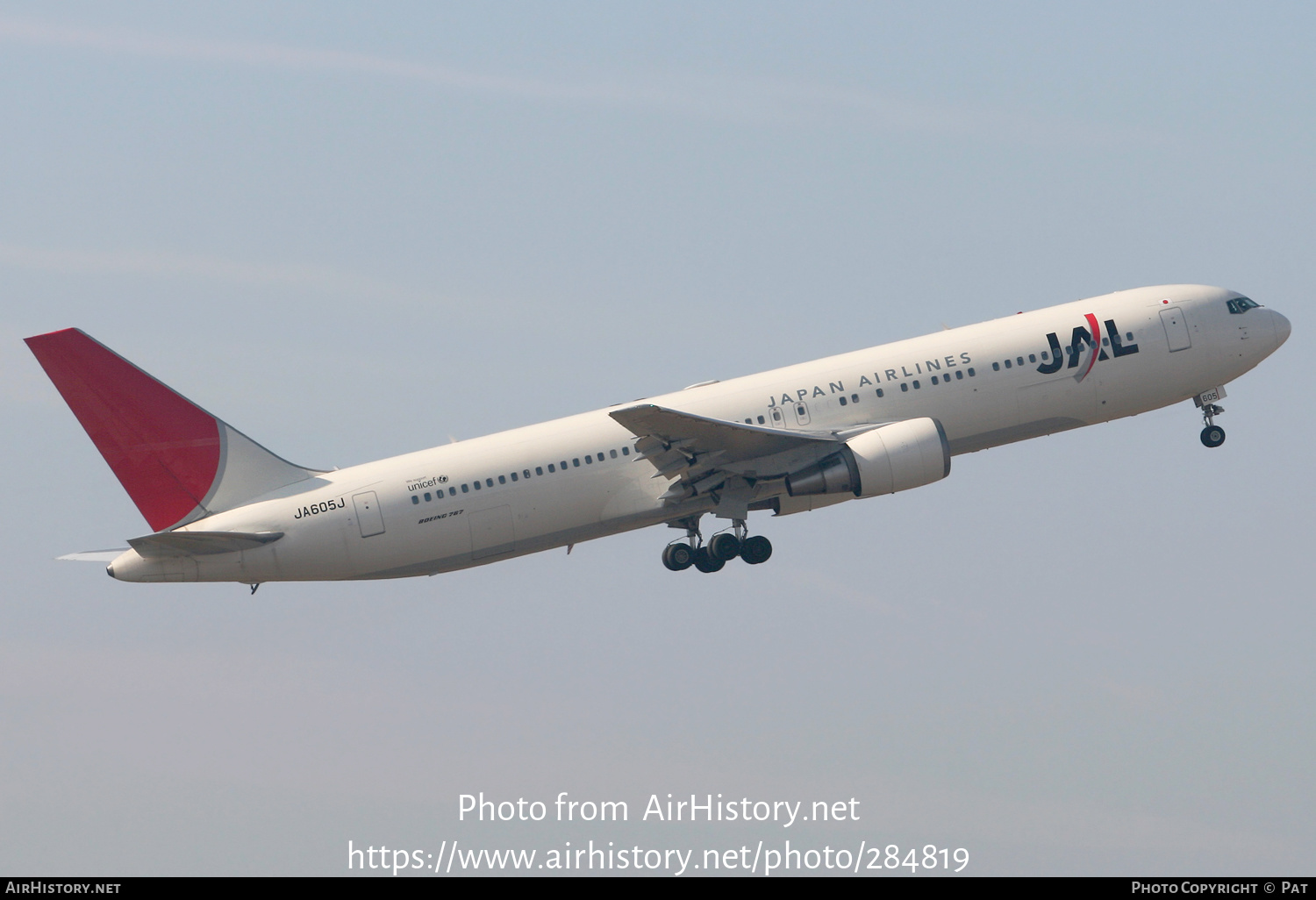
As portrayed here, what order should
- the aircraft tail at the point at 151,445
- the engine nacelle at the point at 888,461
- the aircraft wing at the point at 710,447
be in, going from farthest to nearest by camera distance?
the aircraft tail at the point at 151,445 < the engine nacelle at the point at 888,461 < the aircraft wing at the point at 710,447

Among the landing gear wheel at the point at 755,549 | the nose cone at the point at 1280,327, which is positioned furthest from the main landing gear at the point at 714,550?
the nose cone at the point at 1280,327

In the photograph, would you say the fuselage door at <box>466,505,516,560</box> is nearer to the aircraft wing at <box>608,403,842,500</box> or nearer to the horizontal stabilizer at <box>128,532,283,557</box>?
the aircraft wing at <box>608,403,842,500</box>

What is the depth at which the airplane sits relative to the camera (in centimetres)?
4100

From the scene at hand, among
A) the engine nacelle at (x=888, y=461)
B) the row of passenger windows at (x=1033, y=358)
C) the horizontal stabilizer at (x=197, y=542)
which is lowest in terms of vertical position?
the horizontal stabilizer at (x=197, y=542)

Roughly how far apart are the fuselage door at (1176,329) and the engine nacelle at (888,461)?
8.01m

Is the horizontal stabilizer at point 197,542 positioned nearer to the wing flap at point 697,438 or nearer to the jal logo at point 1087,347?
the wing flap at point 697,438

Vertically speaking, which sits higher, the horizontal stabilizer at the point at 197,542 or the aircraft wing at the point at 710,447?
the aircraft wing at the point at 710,447

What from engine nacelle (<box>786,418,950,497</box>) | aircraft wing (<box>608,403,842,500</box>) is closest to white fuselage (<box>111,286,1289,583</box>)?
aircraft wing (<box>608,403,842,500</box>)

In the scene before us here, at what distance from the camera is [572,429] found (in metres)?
42.1

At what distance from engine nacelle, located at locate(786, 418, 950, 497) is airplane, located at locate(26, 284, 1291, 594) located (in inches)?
1.9

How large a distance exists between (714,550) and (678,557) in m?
1.17

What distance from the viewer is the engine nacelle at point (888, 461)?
40.5 m

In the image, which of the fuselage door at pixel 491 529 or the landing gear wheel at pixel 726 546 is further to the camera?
the landing gear wheel at pixel 726 546

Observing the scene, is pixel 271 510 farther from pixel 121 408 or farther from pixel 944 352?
pixel 944 352
